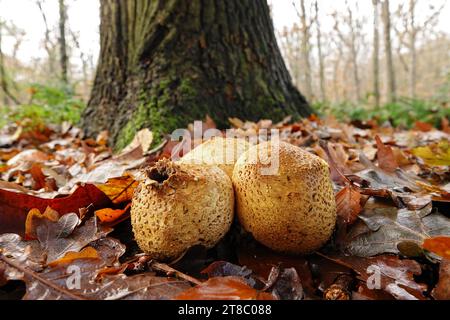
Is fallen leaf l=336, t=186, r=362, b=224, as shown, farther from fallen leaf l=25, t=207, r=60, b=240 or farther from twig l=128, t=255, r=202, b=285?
fallen leaf l=25, t=207, r=60, b=240

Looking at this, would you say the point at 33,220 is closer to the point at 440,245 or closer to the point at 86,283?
the point at 86,283

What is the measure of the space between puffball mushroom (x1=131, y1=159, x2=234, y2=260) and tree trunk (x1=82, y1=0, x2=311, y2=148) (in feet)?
5.35

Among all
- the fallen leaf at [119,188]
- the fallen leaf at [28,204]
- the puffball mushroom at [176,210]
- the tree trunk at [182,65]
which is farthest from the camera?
the tree trunk at [182,65]

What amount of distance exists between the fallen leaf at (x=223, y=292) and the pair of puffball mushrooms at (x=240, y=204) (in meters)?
0.22

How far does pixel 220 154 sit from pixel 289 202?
1.39 feet

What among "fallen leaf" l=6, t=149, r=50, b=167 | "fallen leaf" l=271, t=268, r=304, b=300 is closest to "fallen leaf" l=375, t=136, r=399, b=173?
"fallen leaf" l=271, t=268, r=304, b=300

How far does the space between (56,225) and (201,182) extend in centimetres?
57

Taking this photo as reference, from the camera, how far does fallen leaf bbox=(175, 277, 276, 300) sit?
929 millimetres

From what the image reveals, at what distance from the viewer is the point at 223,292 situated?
0.95 metres

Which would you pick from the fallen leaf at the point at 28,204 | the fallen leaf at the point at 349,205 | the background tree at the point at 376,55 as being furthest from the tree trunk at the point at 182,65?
the background tree at the point at 376,55

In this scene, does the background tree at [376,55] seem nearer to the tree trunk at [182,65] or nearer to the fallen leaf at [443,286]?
the tree trunk at [182,65]

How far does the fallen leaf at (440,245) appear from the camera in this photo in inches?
40.7

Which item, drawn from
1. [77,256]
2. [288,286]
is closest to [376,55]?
[288,286]
